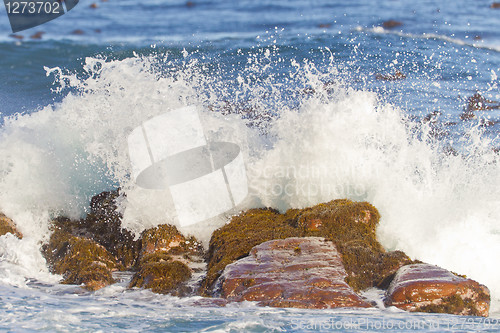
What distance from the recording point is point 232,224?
6824 millimetres

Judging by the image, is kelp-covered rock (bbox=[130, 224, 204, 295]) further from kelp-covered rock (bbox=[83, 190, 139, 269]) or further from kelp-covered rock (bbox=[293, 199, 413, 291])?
kelp-covered rock (bbox=[293, 199, 413, 291])

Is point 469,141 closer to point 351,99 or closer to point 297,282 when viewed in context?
point 351,99

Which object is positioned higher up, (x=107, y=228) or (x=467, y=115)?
(x=107, y=228)

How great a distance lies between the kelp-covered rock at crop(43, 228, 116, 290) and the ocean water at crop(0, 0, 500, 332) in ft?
0.64

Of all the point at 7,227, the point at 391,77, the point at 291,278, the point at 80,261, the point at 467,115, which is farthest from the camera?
the point at 391,77

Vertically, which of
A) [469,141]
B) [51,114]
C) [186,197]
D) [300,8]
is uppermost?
[300,8]

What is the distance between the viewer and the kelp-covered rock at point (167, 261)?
17.9 ft

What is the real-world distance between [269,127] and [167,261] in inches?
141

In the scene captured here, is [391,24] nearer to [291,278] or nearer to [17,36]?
[17,36]

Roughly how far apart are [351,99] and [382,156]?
1.08 m

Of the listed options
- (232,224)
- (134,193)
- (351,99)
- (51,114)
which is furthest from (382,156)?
(51,114)

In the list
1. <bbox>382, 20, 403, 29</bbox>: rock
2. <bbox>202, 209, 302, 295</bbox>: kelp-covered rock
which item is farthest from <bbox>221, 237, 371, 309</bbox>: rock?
<bbox>382, 20, 403, 29</bbox>: rock

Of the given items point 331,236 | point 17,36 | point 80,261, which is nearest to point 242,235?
point 331,236

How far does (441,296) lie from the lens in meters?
4.46
